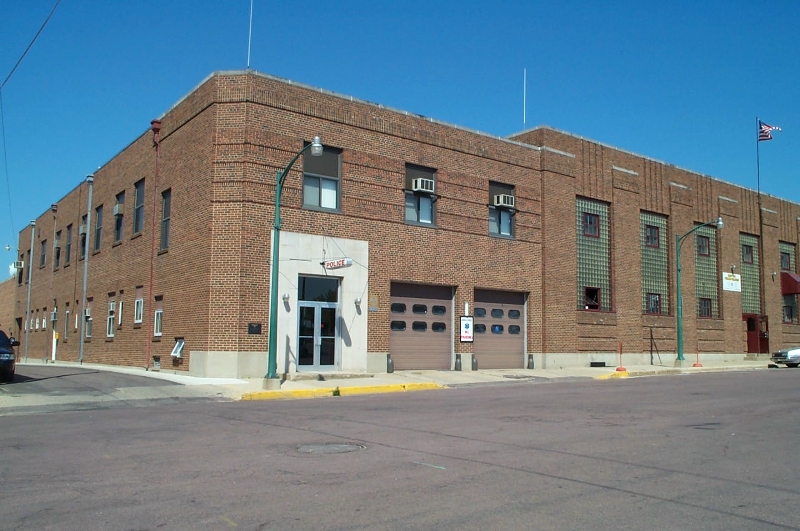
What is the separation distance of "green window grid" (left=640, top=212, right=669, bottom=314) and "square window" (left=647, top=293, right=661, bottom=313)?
152 mm

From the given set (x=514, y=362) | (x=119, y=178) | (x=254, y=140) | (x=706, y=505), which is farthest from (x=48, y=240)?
(x=706, y=505)

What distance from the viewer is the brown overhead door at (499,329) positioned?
2881 cm

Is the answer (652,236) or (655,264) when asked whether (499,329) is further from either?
(652,236)

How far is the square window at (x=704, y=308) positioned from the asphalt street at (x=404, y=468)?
2493 centimetres

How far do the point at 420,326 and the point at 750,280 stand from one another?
25368mm

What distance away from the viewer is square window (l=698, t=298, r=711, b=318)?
3900cm

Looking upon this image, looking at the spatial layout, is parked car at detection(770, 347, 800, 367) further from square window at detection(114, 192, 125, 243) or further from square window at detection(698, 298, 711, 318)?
square window at detection(114, 192, 125, 243)

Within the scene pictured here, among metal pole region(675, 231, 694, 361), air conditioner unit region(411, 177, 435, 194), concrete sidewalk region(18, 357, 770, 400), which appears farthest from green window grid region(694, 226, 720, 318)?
air conditioner unit region(411, 177, 435, 194)

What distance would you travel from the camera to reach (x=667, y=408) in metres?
15.2

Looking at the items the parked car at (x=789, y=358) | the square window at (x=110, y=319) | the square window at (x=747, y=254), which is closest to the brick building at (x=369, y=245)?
the square window at (x=110, y=319)

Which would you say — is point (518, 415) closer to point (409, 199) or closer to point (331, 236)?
point (331, 236)

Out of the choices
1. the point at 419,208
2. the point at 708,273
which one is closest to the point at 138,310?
the point at 419,208

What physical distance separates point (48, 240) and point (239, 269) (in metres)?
27.5

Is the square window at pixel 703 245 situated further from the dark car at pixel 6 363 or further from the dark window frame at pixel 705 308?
the dark car at pixel 6 363
